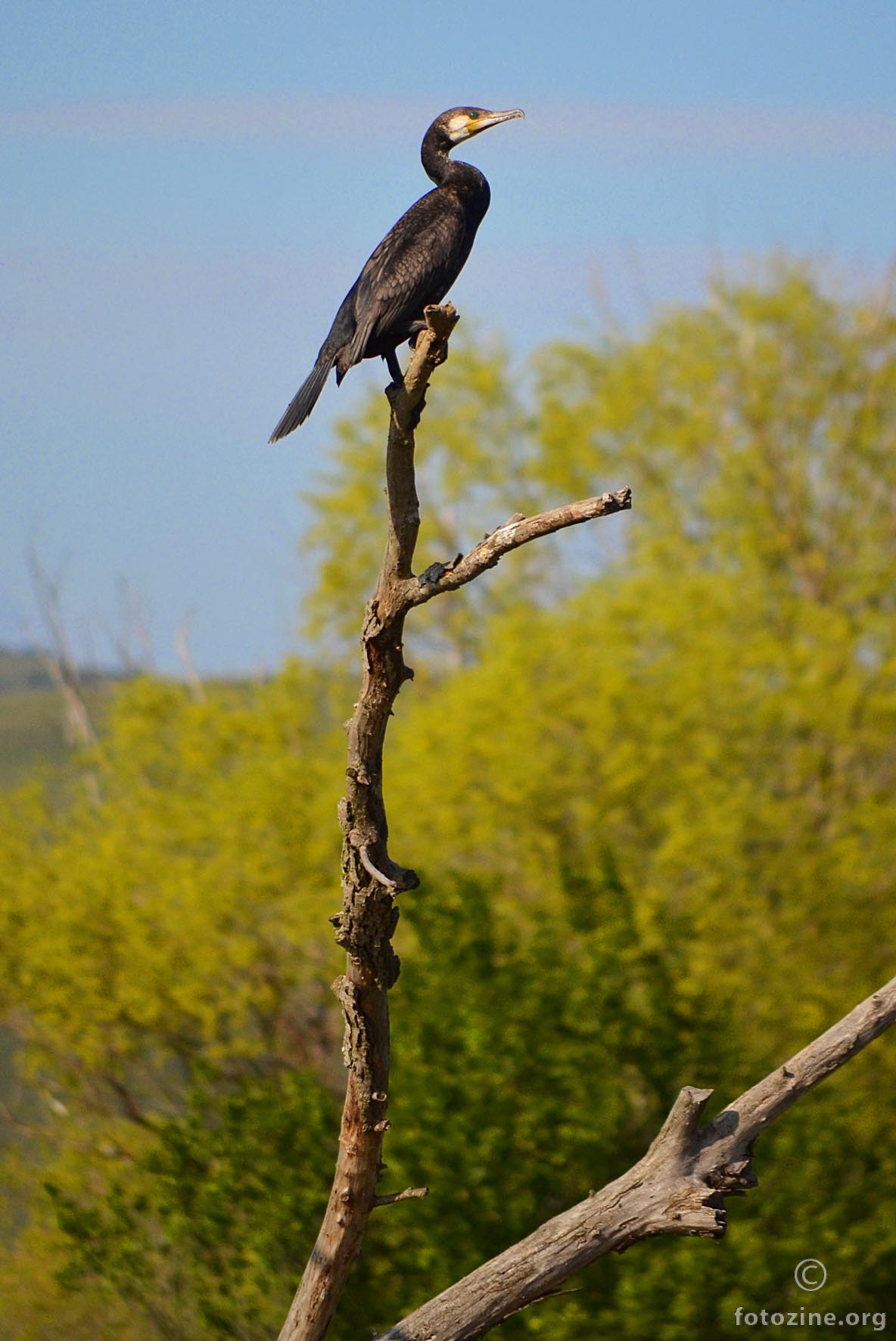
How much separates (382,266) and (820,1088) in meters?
8.37

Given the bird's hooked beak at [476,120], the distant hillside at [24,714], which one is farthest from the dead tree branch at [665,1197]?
the distant hillside at [24,714]

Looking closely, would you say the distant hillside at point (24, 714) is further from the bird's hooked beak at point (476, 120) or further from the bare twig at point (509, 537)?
the bare twig at point (509, 537)

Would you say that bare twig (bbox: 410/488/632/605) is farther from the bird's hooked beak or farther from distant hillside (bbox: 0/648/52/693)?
distant hillside (bbox: 0/648/52/693)

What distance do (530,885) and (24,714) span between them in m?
60.0

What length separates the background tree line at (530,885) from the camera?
9969 millimetres

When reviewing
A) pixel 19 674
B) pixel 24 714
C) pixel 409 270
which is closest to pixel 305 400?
pixel 409 270

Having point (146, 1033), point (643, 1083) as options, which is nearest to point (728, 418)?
point (146, 1033)

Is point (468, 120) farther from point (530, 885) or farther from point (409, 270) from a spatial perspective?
point (530, 885)

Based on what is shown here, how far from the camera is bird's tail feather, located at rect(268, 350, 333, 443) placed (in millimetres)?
5086

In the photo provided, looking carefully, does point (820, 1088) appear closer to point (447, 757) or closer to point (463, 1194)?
point (463, 1194)

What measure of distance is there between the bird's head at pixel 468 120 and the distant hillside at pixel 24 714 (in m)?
52.3

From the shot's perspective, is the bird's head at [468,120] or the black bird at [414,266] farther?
the bird's head at [468,120]

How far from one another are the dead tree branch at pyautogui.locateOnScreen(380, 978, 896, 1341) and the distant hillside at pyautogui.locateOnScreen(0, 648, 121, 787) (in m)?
52.7

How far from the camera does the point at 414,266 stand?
16.5ft
